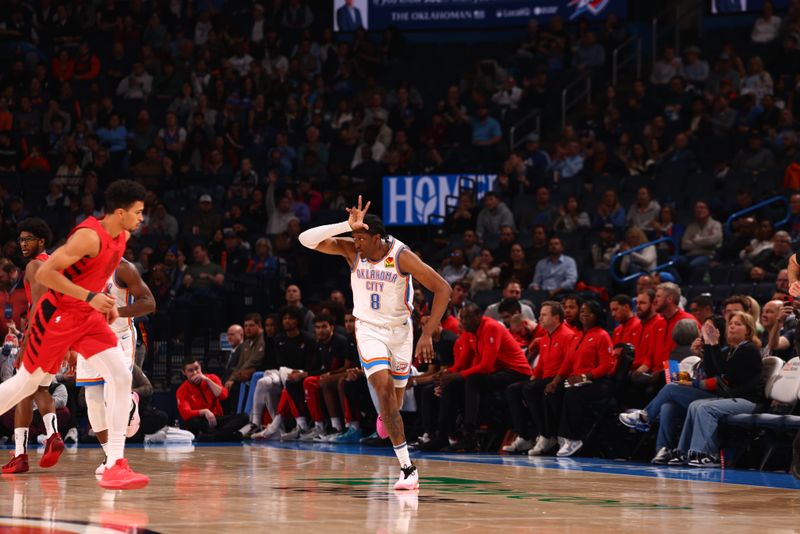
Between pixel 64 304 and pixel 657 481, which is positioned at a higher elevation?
pixel 64 304

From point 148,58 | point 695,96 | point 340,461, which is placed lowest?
point 340,461

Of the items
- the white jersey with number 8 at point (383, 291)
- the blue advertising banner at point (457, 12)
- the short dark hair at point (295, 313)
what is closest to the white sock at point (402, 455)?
the white jersey with number 8 at point (383, 291)

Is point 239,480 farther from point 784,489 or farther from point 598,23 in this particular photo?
point 598,23

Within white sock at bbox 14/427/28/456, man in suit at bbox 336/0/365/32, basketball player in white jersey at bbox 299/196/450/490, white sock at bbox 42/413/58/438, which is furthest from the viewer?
man in suit at bbox 336/0/365/32

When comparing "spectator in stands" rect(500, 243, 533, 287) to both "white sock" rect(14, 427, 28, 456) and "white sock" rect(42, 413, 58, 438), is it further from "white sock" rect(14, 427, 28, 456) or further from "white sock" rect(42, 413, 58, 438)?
"white sock" rect(14, 427, 28, 456)

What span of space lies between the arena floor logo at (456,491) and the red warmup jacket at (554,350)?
3.23m

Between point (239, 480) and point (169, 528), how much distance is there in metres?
2.96

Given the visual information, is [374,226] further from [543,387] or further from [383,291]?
[543,387]

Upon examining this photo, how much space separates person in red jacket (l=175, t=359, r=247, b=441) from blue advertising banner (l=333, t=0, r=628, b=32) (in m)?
9.94

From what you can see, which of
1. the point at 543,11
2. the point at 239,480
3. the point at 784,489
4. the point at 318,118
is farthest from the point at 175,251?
the point at 784,489

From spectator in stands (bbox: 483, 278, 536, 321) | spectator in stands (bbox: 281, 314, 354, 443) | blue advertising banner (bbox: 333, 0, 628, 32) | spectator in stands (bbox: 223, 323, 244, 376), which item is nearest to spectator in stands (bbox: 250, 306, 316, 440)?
spectator in stands (bbox: 281, 314, 354, 443)

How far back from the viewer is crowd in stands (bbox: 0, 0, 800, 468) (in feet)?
43.7

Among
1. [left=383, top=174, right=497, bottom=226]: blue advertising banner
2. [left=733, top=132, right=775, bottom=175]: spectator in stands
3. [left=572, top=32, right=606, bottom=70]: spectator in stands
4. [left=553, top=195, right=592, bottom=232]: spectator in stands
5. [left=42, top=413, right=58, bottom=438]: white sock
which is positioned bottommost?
[left=42, top=413, right=58, bottom=438]: white sock

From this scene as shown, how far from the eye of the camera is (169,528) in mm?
6297
